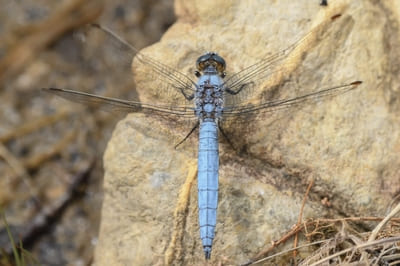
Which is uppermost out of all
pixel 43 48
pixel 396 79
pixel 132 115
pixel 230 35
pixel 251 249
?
pixel 43 48

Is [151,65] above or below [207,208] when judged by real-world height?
above

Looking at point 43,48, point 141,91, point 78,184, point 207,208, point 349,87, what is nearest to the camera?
point 207,208

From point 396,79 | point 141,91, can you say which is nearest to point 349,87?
point 396,79

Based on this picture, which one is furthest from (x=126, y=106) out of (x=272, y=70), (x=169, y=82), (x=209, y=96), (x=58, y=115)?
(x=58, y=115)

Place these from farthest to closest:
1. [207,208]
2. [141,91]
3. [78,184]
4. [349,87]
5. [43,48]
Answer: [43,48]
[78,184]
[141,91]
[349,87]
[207,208]

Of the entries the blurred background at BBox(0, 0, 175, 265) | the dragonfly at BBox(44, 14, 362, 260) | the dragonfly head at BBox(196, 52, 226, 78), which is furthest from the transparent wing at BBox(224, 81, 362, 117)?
the blurred background at BBox(0, 0, 175, 265)

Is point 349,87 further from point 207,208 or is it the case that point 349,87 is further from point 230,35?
point 207,208

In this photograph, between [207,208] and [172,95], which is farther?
[172,95]

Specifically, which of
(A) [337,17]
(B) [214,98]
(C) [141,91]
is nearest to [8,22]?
(C) [141,91]
